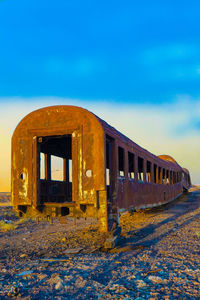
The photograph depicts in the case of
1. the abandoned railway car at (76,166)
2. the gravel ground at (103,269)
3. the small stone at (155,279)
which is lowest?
the gravel ground at (103,269)

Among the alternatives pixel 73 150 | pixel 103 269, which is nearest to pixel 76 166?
pixel 73 150

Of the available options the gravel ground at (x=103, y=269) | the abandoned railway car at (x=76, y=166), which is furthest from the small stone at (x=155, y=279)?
the abandoned railway car at (x=76, y=166)

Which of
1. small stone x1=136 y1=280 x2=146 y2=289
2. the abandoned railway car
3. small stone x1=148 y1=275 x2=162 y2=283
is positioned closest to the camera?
small stone x1=136 y1=280 x2=146 y2=289

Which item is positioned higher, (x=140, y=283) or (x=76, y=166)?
(x=76, y=166)

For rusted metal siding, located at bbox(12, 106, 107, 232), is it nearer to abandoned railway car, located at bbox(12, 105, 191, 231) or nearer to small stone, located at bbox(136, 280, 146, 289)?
abandoned railway car, located at bbox(12, 105, 191, 231)

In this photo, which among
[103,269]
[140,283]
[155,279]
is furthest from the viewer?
[103,269]

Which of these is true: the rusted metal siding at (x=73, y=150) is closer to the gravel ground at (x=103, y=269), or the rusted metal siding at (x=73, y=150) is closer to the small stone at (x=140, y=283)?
the gravel ground at (x=103, y=269)

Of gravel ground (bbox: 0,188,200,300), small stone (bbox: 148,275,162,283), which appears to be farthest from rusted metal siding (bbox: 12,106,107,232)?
small stone (bbox: 148,275,162,283)

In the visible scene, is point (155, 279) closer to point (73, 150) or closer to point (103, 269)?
point (103, 269)

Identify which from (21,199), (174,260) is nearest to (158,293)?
(174,260)

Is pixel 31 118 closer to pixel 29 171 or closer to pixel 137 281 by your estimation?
pixel 29 171

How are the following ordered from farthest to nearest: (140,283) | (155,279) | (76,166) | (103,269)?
1. (76,166)
2. (103,269)
3. (155,279)
4. (140,283)

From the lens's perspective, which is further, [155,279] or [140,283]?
[155,279]

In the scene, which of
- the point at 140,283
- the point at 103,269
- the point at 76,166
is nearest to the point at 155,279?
the point at 140,283
